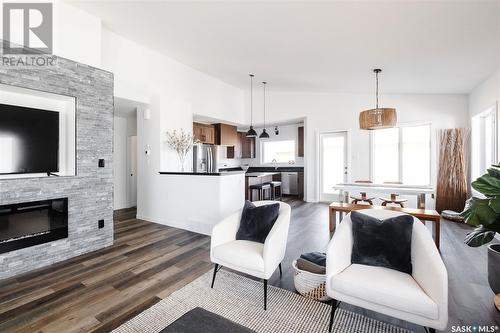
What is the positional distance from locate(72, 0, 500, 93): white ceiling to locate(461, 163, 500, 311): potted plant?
63.5 inches

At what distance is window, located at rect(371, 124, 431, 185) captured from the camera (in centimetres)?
542

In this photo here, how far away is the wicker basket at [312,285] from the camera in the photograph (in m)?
2.06

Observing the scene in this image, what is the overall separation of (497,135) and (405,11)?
120 inches

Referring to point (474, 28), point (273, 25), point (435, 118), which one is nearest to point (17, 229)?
point (273, 25)

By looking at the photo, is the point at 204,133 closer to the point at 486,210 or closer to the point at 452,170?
the point at 486,210

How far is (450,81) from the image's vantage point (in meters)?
4.25

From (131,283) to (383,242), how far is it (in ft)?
7.93

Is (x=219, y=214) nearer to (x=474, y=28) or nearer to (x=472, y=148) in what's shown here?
(x=474, y=28)

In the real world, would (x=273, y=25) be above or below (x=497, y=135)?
above

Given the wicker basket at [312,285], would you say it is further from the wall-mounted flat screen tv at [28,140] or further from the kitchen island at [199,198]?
the wall-mounted flat screen tv at [28,140]

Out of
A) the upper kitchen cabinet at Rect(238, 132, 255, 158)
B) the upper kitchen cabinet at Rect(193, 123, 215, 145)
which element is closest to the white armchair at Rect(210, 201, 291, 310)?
the upper kitchen cabinet at Rect(193, 123, 215, 145)


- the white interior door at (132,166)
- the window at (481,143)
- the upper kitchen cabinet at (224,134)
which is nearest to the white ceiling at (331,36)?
the window at (481,143)

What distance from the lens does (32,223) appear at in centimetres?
276

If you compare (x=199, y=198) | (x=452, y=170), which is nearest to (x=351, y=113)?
(x=452, y=170)
